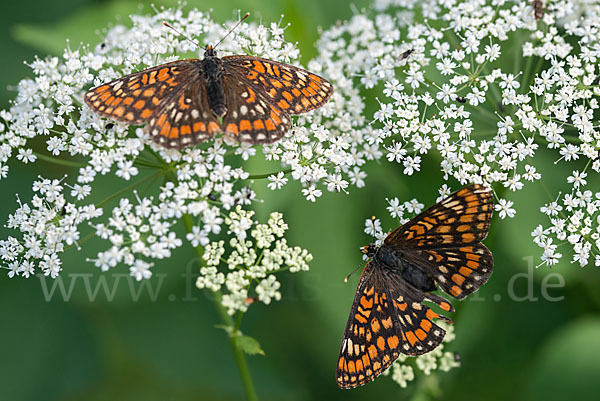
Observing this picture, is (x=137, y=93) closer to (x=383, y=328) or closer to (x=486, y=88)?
(x=383, y=328)

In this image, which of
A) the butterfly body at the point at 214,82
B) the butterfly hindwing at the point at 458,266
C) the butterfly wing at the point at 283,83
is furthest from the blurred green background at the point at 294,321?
the butterfly body at the point at 214,82

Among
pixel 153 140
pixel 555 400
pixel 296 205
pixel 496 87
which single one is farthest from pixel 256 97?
pixel 555 400

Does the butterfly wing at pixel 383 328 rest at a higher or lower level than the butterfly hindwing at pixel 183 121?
lower

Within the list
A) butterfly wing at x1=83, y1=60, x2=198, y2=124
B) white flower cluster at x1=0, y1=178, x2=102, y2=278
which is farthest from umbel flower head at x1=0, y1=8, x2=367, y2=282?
butterfly wing at x1=83, y1=60, x2=198, y2=124

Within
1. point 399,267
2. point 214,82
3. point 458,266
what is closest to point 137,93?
point 214,82

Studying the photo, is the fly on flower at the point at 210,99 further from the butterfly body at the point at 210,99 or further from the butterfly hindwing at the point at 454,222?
the butterfly hindwing at the point at 454,222

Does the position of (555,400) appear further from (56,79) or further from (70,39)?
(70,39)

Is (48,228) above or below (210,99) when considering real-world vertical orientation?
below
